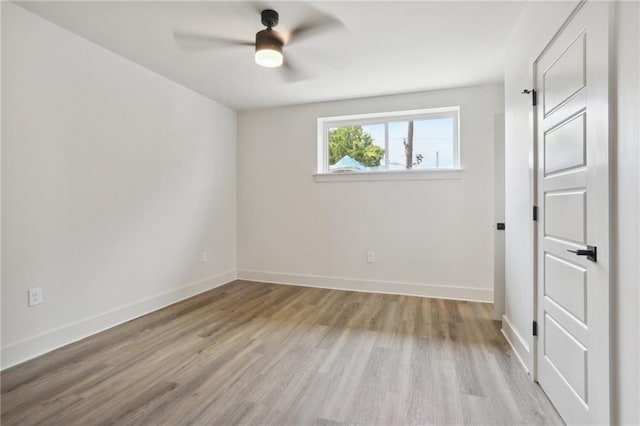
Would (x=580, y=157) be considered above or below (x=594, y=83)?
below

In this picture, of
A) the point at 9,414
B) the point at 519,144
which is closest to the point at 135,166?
the point at 9,414

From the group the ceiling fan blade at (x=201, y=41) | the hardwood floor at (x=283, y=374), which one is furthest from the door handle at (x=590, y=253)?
the ceiling fan blade at (x=201, y=41)

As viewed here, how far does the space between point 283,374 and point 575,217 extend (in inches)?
71.9

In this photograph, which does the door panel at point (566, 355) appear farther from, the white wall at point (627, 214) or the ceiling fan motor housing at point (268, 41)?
the ceiling fan motor housing at point (268, 41)

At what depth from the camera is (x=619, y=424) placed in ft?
3.56

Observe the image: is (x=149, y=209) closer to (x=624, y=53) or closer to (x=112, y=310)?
(x=112, y=310)

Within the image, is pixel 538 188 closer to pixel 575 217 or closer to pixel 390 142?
pixel 575 217

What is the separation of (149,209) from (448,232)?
129 inches

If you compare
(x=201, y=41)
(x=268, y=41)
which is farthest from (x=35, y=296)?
(x=268, y=41)

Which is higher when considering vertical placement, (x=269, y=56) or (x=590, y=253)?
(x=269, y=56)

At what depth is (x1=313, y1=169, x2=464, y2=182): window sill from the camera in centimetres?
342

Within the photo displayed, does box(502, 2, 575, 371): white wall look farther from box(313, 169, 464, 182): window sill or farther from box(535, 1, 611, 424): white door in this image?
box(313, 169, 464, 182): window sill

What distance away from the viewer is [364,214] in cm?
376

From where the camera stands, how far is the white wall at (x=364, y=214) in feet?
11.0
